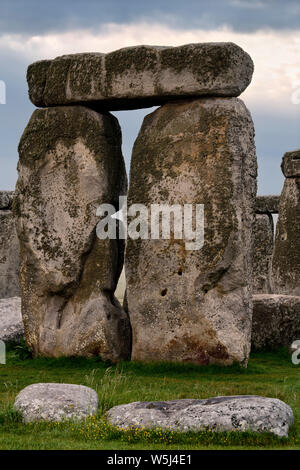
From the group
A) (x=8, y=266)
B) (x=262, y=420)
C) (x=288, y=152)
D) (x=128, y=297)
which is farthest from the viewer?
(x=8, y=266)

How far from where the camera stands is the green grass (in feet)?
25.5

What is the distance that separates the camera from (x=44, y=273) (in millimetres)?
13617

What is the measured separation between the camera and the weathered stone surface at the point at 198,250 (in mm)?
12320

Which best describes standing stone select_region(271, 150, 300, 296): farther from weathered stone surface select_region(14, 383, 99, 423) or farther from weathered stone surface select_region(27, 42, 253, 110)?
weathered stone surface select_region(14, 383, 99, 423)

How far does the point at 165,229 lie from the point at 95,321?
176 cm

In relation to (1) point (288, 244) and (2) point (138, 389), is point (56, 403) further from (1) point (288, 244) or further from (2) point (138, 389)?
(1) point (288, 244)

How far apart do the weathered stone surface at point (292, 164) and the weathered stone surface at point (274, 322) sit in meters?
6.38

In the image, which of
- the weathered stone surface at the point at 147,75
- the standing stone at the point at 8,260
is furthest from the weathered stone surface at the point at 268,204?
the weathered stone surface at the point at 147,75

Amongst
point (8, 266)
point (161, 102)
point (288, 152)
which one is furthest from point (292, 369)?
point (8, 266)

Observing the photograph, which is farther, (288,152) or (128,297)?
(288,152)

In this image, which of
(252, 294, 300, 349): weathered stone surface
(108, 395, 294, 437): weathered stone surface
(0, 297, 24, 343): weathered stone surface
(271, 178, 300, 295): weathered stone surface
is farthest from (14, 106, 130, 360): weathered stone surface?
(271, 178, 300, 295): weathered stone surface

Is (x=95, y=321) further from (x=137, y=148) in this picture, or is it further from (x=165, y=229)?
(x=137, y=148)

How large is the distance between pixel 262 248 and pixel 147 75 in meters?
12.5

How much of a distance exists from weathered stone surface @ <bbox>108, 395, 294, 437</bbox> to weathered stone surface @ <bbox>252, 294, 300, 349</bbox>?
20.8 ft
